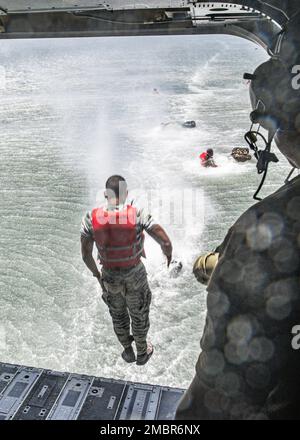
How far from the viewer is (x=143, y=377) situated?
10.5m

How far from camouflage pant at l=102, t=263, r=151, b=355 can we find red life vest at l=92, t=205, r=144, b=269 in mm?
139

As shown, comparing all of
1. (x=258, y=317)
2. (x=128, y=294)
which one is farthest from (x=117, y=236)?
(x=258, y=317)

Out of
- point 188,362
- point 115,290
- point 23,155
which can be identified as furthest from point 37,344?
point 23,155

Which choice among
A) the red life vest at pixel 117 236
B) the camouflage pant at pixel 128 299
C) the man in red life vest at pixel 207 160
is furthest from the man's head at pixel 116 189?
the man in red life vest at pixel 207 160

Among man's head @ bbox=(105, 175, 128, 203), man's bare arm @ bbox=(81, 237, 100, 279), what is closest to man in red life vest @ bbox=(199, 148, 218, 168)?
man's bare arm @ bbox=(81, 237, 100, 279)

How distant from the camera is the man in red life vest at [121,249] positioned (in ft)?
10.9

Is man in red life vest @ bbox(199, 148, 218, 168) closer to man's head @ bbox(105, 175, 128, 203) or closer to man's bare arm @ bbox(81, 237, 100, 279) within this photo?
man's bare arm @ bbox(81, 237, 100, 279)

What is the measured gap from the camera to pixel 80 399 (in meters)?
6.67

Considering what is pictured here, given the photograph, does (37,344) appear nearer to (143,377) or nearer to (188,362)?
(143,377)

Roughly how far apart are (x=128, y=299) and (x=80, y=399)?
366 centimetres

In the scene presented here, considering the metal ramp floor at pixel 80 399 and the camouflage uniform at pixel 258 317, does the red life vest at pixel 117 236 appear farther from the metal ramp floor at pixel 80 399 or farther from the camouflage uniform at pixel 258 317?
the metal ramp floor at pixel 80 399

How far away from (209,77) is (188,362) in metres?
44.0

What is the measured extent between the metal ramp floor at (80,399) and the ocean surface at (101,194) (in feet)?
11.7

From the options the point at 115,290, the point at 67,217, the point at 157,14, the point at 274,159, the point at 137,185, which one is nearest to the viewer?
the point at 274,159
